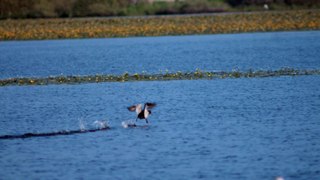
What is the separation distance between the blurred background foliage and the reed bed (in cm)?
1357

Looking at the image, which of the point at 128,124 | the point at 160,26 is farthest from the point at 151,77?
the point at 160,26

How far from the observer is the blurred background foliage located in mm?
91562

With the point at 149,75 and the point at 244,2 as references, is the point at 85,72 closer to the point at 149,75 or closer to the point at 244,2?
the point at 149,75

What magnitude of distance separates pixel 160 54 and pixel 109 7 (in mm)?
44209

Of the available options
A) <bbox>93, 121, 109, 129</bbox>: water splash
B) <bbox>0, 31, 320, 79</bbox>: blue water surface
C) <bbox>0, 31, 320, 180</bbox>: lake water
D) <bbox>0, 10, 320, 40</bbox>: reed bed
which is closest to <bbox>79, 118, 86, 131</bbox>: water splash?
<bbox>0, 31, 320, 180</bbox>: lake water

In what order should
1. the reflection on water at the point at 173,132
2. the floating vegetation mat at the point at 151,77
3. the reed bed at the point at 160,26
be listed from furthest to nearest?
the reed bed at the point at 160,26 → the floating vegetation mat at the point at 151,77 → the reflection on water at the point at 173,132

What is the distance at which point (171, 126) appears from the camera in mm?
23219

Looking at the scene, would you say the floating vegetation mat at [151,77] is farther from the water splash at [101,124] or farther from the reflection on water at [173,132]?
the water splash at [101,124]

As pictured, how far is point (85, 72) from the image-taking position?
39.8 meters

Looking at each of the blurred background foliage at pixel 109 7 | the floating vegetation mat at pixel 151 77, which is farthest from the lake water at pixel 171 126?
the blurred background foliage at pixel 109 7

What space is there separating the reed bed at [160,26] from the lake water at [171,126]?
24370 mm

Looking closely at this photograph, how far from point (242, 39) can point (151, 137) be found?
4224 centimetres

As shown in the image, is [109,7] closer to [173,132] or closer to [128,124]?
[128,124]

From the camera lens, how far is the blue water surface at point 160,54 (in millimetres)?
41000
